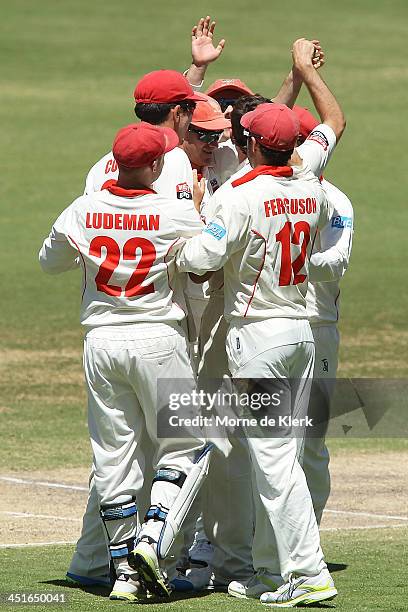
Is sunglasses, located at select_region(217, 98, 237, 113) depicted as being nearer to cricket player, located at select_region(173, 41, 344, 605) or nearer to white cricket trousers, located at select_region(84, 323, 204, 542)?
cricket player, located at select_region(173, 41, 344, 605)

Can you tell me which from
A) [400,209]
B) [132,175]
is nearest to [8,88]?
[400,209]

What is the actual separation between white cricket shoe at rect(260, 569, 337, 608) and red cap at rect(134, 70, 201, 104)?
2449 millimetres

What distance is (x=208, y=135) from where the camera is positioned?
7352 mm

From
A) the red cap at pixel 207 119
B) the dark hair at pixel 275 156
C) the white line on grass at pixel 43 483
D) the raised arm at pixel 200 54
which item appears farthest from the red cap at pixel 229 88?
the white line on grass at pixel 43 483

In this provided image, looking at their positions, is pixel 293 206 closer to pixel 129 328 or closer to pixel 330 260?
pixel 330 260

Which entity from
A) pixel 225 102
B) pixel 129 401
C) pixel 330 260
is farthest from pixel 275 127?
pixel 225 102

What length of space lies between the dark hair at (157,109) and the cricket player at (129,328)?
561mm

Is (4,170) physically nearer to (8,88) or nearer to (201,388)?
(8,88)

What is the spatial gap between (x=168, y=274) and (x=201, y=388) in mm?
823

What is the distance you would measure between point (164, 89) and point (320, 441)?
82.7 inches

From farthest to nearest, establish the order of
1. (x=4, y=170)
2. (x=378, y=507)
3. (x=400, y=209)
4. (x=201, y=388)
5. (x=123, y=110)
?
(x=123, y=110), (x=4, y=170), (x=400, y=209), (x=378, y=507), (x=201, y=388)

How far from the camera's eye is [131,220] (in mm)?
6402

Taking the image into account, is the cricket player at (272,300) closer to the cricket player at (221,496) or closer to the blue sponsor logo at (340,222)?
the cricket player at (221,496)

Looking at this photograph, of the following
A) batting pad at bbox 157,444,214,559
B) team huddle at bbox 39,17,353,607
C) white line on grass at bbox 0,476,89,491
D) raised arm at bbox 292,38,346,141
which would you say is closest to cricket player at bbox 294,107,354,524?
raised arm at bbox 292,38,346,141
